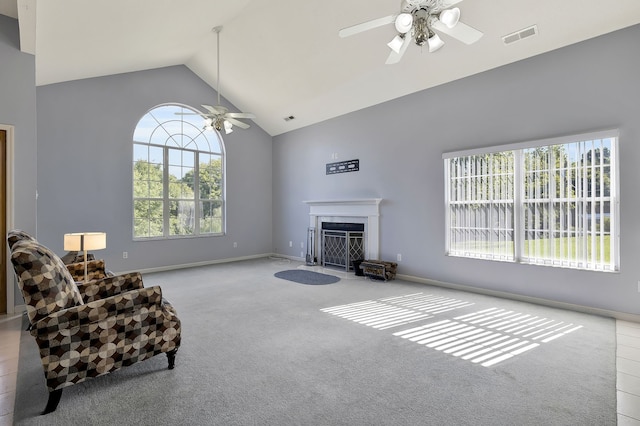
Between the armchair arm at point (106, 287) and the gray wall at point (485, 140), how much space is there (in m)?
4.11

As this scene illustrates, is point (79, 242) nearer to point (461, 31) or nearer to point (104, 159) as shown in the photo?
point (104, 159)

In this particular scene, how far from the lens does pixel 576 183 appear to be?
385 centimetres

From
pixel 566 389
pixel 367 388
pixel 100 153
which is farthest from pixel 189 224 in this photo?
pixel 566 389

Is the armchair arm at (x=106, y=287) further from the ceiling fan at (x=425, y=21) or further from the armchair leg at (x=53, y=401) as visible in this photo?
the ceiling fan at (x=425, y=21)

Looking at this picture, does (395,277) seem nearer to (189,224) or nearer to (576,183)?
(576,183)

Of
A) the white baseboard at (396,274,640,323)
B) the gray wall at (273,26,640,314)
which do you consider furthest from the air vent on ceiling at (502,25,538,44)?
the white baseboard at (396,274,640,323)

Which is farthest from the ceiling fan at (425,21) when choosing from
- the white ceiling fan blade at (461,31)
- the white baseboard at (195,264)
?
the white baseboard at (195,264)

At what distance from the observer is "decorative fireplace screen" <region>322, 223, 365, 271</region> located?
6219mm

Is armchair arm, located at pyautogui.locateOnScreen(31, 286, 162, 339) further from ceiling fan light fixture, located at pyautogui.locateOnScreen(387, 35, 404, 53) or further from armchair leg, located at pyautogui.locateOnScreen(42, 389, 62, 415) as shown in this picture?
ceiling fan light fixture, located at pyautogui.locateOnScreen(387, 35, 404, 53)

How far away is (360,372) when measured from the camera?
7.80 ft

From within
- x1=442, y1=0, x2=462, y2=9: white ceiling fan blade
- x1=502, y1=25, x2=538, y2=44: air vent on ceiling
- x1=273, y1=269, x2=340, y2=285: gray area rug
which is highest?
x1=502, y1=25, x2=538, y2=44: air vent on ceiling

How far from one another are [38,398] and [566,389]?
11.2ft

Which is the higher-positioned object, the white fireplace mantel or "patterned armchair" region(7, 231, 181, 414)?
the white fireplace mantel

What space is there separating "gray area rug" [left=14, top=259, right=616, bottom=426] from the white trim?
6.59 ft
